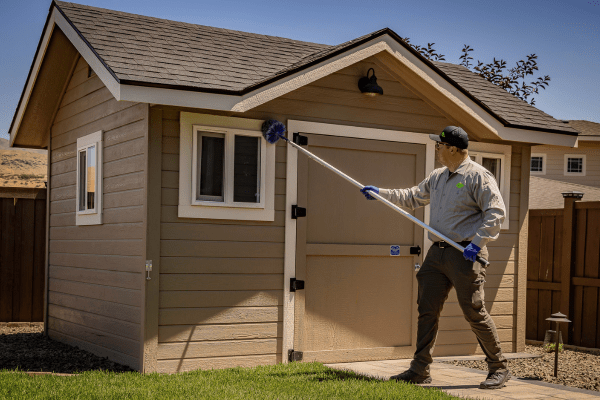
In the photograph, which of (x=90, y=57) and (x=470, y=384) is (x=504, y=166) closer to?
(x=470, y=384)

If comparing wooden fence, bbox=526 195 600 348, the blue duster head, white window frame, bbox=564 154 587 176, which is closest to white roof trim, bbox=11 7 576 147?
the blue duster head

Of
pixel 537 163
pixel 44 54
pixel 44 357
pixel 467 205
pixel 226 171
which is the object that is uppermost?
pixel 44 54

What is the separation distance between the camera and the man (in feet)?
17.6

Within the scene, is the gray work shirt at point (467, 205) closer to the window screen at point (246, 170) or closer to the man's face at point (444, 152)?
the man's face at point (444, 152)

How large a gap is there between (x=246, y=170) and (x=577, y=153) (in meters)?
17.3

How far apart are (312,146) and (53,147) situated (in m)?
4.04

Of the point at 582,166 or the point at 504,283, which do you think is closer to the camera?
the point at 504,283

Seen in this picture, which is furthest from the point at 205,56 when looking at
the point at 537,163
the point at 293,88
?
the point at 537,163

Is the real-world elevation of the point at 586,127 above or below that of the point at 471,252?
above

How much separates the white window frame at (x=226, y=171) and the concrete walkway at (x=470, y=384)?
5.50 ft

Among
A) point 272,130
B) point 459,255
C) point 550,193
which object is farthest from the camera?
point 550,193

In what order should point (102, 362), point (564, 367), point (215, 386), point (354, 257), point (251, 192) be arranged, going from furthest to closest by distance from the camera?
point (564, 367) → point (354, 257) → point (102, 362) → point (251, 192) → point (215, 386)

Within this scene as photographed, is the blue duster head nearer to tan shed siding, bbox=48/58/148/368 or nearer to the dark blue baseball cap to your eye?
tan shed siding, bbox=48/58/148/368

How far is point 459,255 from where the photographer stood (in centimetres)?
539
